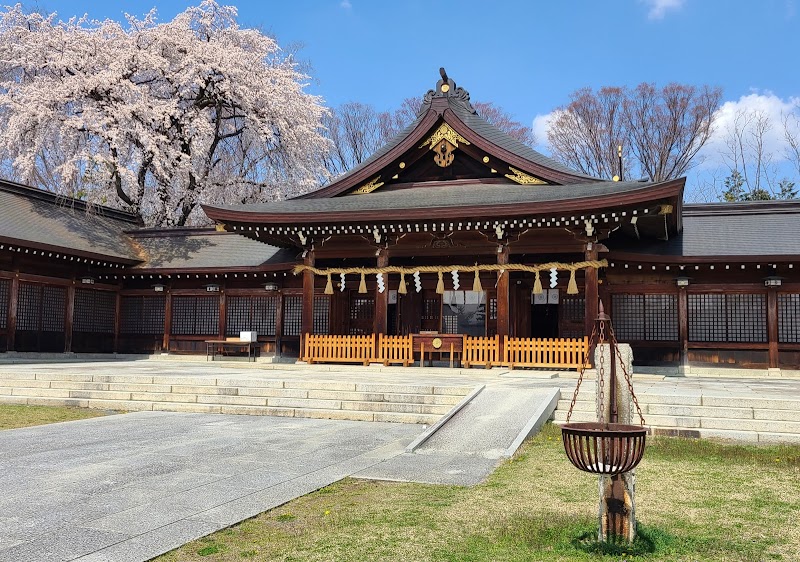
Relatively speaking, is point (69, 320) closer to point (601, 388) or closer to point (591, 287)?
point (591, 287)

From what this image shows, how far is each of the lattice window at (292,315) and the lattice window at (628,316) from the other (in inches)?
397

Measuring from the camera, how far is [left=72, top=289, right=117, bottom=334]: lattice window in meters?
24.3

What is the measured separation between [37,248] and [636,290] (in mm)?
17695

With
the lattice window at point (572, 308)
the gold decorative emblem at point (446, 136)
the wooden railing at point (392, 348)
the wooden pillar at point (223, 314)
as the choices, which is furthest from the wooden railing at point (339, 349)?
the gold decorative emblem at point (446, 136)

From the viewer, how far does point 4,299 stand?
21500mm

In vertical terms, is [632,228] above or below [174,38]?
below

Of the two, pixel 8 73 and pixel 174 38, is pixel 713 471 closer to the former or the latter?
pixel 174 38

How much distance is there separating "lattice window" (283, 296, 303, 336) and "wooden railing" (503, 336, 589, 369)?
7.84 metres

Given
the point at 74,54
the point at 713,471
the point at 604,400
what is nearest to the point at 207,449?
the point at 604,400

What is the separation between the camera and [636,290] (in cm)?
2062

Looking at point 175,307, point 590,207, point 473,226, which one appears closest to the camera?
point 590,207

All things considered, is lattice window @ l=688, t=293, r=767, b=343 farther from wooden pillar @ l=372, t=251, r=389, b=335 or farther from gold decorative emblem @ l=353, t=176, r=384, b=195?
gold decorative emblem @ l=353, t=176, r=384, b=195

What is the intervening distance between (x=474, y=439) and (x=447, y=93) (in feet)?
48.9

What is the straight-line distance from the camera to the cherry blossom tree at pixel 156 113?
3003 cm
